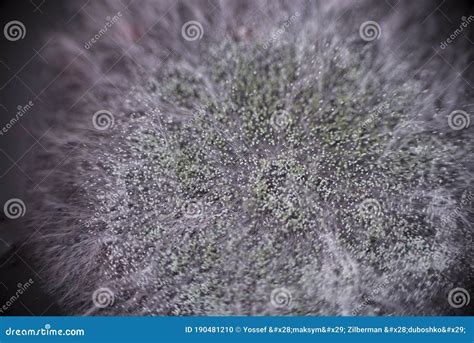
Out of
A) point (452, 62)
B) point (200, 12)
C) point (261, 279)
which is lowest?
point (261, 279)

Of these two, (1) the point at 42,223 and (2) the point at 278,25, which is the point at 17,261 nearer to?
(1) the point at 42,223

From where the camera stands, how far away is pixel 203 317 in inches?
68.3

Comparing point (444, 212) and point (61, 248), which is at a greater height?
point (444, 212)

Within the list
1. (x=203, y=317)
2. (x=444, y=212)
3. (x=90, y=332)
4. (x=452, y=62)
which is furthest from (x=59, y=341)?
(x=452, y=62)

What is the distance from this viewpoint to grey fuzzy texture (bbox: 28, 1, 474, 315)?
1.71m

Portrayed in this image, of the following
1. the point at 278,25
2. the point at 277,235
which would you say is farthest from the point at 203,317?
the point at 278,25

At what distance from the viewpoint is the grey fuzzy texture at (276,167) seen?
1708 millimetres

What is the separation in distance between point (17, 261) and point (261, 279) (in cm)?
89

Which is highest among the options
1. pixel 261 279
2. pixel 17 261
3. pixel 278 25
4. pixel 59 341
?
pixel 278 25

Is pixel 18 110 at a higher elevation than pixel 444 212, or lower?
lower

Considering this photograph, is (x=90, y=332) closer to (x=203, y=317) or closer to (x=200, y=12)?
(x=203, y=317)

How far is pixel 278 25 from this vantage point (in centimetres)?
172

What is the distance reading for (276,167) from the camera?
1.72 meters

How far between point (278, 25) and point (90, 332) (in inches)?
51.3
